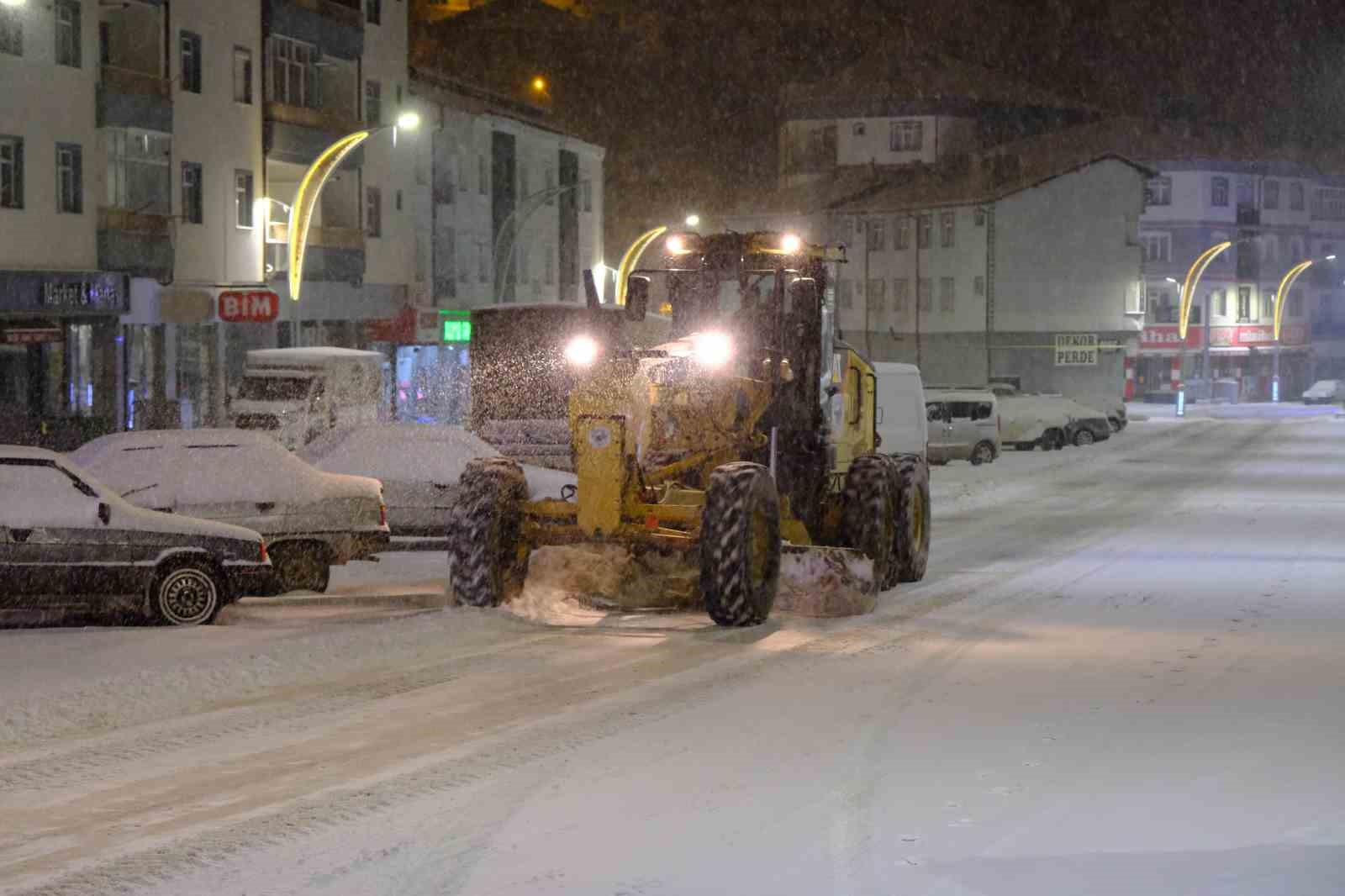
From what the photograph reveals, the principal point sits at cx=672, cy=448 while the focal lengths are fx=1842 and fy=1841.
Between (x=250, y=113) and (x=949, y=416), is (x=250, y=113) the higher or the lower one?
the higher one

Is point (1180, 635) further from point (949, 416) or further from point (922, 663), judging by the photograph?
point (949, 416)

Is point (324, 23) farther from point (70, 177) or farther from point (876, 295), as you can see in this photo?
point (876, 295)

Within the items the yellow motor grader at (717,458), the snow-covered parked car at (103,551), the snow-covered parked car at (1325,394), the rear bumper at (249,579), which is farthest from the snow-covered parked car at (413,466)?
the snow-covered parked car at (1325,394)

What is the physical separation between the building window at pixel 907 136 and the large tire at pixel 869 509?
77.1 m

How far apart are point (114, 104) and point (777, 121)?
62.0 meters

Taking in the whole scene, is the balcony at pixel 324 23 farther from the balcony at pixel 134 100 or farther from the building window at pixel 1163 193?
the building window at pixel 1163 193

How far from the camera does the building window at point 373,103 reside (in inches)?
2066

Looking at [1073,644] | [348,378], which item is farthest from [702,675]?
[348,378]

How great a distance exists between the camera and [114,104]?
38.7 meters

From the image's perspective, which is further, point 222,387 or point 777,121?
point 777,121

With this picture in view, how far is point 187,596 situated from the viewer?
14531 mm

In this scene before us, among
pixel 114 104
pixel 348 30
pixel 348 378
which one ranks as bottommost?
pixel 348 378

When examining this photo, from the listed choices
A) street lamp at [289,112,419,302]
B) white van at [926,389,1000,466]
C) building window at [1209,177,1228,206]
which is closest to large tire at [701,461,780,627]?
street lamp at [289,112,419,302]

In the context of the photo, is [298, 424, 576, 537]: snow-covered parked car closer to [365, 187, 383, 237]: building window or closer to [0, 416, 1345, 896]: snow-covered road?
[0, 416, 1345, 896]: snow-covered road
